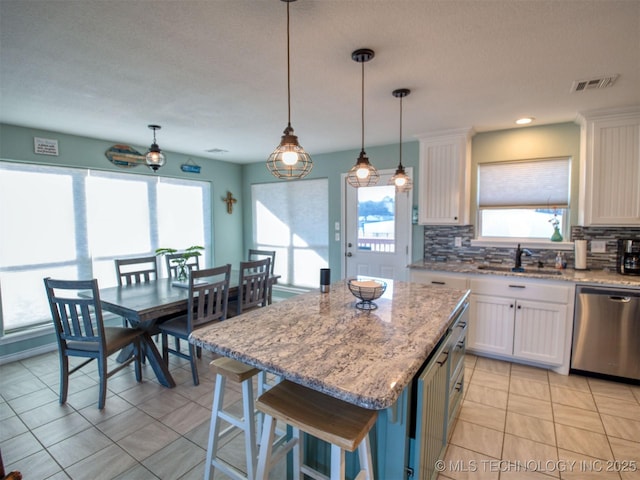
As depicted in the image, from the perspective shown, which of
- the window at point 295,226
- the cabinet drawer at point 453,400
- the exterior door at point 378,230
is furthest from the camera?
the window at point 295,226

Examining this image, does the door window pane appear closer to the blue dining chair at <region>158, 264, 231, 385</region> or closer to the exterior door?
the exterior door

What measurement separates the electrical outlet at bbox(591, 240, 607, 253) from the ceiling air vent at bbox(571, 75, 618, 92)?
1567mm

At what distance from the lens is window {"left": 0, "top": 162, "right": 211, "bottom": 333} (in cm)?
327

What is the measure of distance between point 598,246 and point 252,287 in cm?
345

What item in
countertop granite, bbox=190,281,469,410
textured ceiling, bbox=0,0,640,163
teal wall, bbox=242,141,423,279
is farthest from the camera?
teal wall, bbox=242,141,423,279

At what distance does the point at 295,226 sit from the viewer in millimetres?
5160

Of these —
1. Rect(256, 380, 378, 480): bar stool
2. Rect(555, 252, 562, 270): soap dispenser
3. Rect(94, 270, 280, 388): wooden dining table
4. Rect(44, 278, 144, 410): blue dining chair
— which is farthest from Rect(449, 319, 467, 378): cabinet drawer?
Rect(44, 278, 144, 410): blue dining chair

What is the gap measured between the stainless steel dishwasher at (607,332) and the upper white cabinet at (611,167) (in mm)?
705

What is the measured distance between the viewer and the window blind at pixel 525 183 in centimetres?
330

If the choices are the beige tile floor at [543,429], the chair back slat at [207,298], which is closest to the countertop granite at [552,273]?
the beige tile floor at [543,429]

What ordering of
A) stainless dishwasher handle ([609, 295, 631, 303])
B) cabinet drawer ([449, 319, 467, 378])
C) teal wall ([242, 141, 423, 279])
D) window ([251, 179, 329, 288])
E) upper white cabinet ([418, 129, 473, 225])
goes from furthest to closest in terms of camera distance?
1. window ([251, 179, 329, 288])
2. teal wall ([242, 141, 423, 279])
3. upper white cabinet ([418, 129, 473, 225])
4. stainless dishwasher handle ([609, 295, 631, 303])
5. cabinet drawer ([449, 319, 467, 378])

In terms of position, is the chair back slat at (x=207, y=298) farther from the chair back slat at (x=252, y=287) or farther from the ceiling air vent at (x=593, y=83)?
the ceiling air vent at (x=593, y=83)

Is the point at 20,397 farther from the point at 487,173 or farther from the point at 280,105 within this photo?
the point at 487,173

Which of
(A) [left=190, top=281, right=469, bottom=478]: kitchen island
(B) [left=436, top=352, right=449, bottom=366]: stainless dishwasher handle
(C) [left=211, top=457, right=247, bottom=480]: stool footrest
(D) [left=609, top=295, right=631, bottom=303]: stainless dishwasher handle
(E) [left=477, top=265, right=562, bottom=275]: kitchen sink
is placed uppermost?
(E) [left=477, top=265, right=562, bottom=275]: kitchen sink
